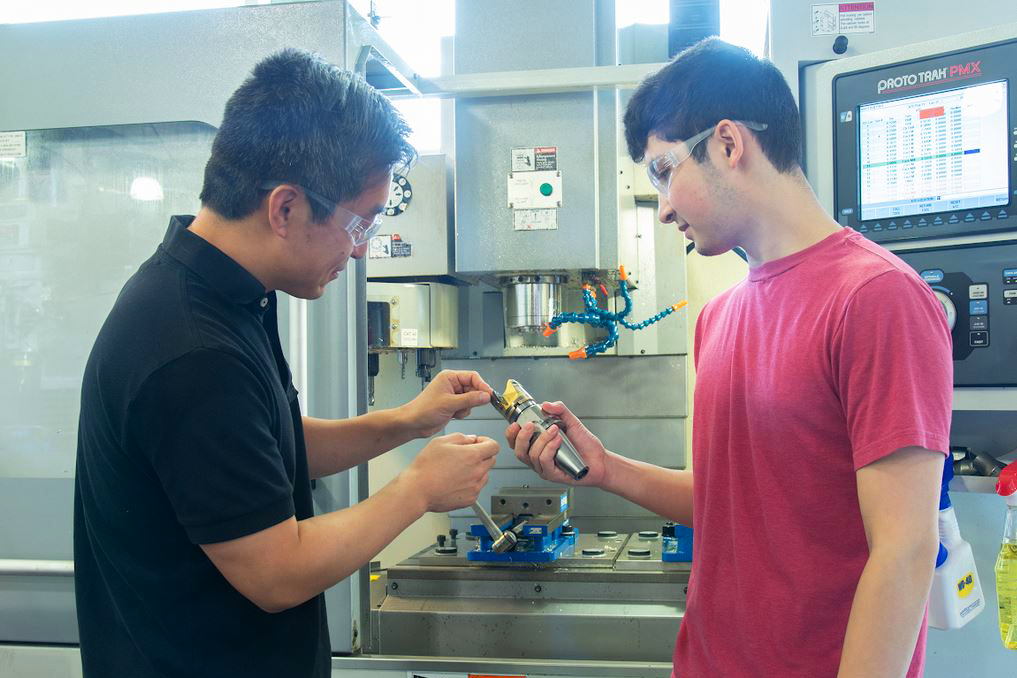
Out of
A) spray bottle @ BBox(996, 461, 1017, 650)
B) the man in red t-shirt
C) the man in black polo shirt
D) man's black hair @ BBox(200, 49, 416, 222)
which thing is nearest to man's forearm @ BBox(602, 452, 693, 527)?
the man in red t-shirt

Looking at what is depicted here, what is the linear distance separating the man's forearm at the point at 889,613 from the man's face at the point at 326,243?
29.7 inches

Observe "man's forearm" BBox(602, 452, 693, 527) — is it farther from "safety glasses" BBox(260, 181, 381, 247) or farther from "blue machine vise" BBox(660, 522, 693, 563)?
"safety glasses" BBox(260, 181, 381, 247)

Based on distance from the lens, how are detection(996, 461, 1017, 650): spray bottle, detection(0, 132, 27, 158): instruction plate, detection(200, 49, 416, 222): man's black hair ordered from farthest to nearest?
detection(0, 132, 27, 158): instruction plate → detection(996, 461, 1017, 650): spray bottle → detection(200, 49, 416, 222): man's black hair

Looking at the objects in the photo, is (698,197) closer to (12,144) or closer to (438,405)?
(438,405)

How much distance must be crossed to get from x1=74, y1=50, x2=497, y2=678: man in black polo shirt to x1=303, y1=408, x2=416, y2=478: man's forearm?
224mm

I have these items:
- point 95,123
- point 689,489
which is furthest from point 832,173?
point 95,123

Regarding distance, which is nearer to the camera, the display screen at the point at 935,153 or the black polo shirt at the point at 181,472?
the black polo shirt at the point at 181,472

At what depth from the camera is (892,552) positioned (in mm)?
883

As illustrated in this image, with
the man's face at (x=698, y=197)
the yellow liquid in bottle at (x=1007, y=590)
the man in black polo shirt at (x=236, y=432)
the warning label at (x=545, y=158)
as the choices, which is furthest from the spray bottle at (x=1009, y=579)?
the warning label at (x=545, y=158)

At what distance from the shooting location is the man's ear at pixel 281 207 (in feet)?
3.55

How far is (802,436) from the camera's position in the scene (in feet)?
3.33

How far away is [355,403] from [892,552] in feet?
3.37

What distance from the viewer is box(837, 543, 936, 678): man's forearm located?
0.88 metres

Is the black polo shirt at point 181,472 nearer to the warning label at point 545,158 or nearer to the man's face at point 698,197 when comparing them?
the man's face at point 698,197
